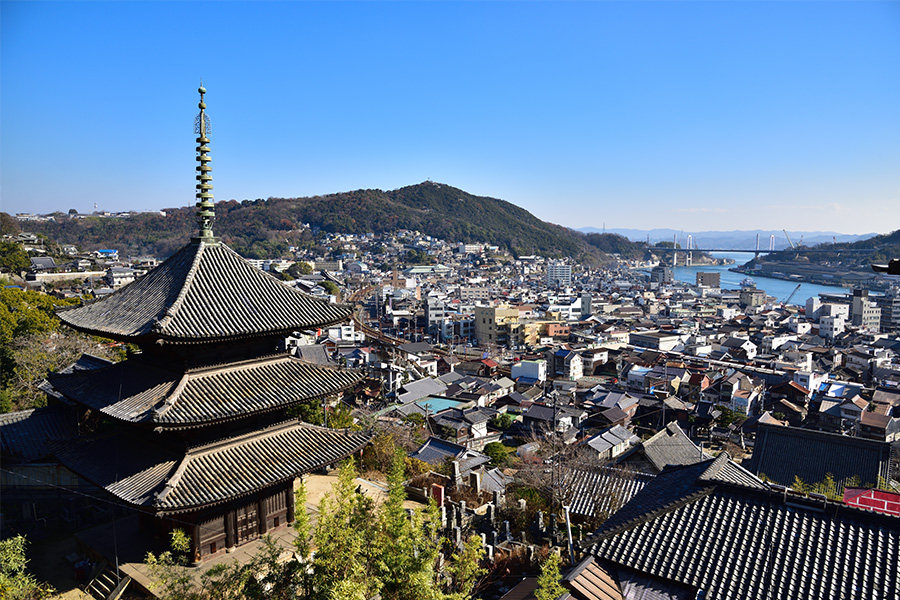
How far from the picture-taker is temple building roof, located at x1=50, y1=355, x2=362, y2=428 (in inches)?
354

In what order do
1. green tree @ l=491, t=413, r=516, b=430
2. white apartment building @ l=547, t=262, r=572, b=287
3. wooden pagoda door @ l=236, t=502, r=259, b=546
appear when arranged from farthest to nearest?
1. white apartment building @ l=547, t=262, r=572, b=287
2. green tree @ l=491, t=413, r=516, b=430
3. wooden pagoda door @ l=236, t=502, r=259, b=546

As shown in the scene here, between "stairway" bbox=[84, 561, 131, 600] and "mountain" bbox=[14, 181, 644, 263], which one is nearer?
"stairway" bbox=[84, 561, 131, 600]

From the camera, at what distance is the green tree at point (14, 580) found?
26.1ft

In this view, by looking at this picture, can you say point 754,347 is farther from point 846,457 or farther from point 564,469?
point 564,469

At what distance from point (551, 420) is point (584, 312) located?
60434 mm

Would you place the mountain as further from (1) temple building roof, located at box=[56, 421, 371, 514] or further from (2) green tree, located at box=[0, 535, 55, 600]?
(2) green tree, located at box=[0, 535, 55, 600]

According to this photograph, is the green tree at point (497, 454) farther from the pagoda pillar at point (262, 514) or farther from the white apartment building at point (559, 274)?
the white apartment building at point (559, 274)

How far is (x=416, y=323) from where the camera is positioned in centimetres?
7662

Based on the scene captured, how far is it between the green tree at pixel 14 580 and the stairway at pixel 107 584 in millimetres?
663

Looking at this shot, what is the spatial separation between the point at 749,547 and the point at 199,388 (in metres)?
8.86

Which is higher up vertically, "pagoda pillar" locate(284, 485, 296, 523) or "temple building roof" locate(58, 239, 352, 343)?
"temple building roof" locate(58, 239, 352, 343)

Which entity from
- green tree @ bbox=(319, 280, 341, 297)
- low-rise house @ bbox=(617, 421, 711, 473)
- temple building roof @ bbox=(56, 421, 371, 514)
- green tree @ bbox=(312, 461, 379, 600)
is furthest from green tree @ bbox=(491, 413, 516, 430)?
green tree @ bbox=(319, 280, 341, 297)

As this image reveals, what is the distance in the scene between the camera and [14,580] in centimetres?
848

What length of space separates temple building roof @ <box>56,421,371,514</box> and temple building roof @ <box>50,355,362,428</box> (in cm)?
96
